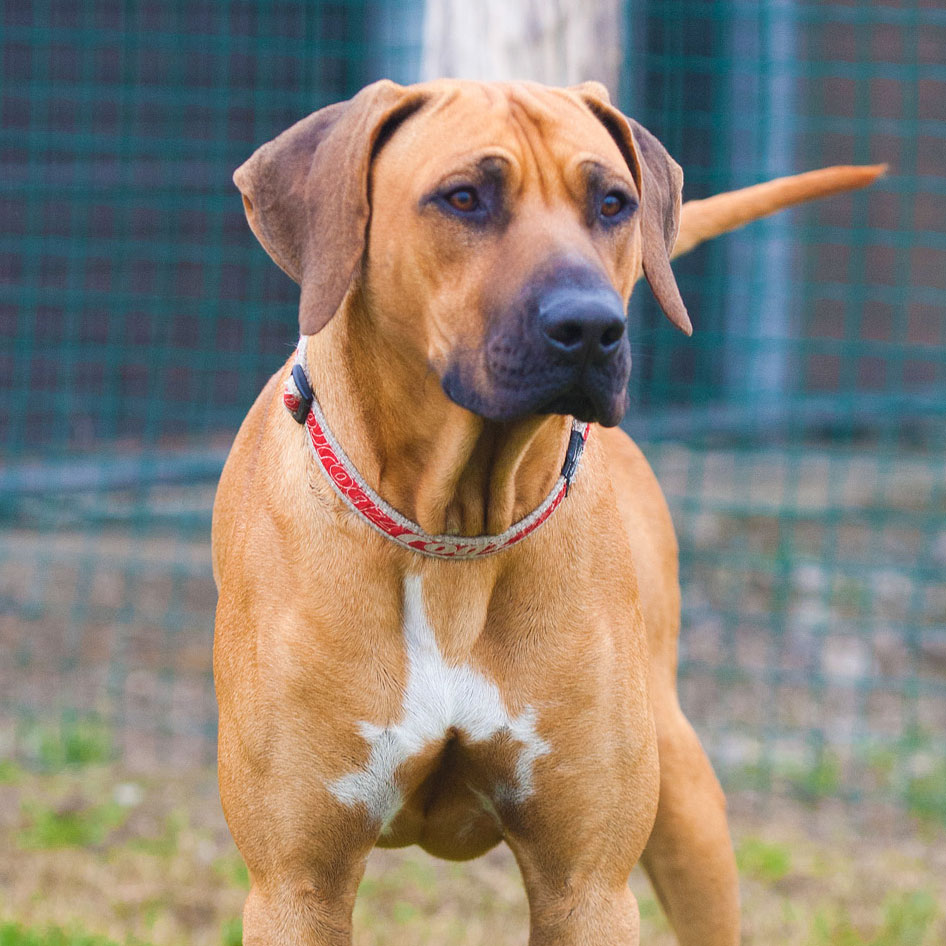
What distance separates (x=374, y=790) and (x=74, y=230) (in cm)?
505

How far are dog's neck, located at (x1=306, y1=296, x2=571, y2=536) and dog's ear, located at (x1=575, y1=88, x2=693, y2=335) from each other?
27 centimetres

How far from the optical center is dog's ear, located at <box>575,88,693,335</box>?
235cm

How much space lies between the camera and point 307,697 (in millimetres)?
2254

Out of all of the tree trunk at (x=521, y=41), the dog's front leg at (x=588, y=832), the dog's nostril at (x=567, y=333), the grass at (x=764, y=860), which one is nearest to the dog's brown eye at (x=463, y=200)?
the dog's nostril at (x=567, y=333)

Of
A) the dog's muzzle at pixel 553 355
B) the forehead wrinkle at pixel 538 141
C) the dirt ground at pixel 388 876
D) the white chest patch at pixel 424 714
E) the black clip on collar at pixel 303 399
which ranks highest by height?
the forehead wrinkle at pixel 538 141

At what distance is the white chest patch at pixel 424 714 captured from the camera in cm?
229

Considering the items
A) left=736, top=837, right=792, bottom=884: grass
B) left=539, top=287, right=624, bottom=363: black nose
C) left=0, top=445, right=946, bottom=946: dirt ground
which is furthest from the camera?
left=736, top=837, right=792, bottom=884: grass

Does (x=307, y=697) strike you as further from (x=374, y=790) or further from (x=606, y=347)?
(x=606, y=347)

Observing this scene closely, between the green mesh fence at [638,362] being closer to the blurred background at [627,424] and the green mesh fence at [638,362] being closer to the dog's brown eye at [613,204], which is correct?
the blurred background at [627,424]

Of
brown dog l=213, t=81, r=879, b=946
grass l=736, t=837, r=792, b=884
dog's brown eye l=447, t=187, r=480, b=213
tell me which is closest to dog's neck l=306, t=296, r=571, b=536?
brown dog l=213, t=81, r=879, b=946

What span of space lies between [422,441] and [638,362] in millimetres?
4641

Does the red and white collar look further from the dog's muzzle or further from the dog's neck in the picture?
the dog's muzzle

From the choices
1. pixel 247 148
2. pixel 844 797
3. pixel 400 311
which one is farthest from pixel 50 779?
pixel 247 148

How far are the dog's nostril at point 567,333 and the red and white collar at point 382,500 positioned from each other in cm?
45
